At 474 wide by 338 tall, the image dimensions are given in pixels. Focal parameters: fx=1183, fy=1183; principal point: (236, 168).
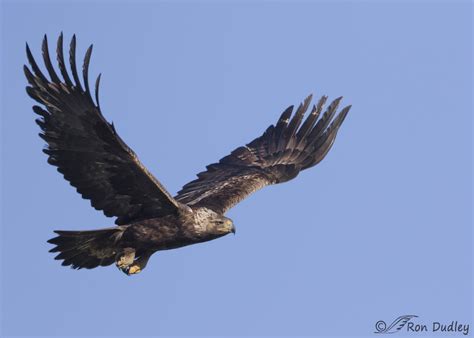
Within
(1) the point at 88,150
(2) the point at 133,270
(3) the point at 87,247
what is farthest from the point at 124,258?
(1) the point at 88,150

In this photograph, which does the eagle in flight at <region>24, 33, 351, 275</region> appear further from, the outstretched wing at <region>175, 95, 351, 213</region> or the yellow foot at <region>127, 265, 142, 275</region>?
the outstretched wing at <region>175, 95, 351, 213</region>

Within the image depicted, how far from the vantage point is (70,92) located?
13305 millimetres

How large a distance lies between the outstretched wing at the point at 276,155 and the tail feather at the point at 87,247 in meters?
2.11

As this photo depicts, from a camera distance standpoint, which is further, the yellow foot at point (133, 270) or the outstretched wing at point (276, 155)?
the outstretched wing at point (276, 155)

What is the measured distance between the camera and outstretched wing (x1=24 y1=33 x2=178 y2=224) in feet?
43.4

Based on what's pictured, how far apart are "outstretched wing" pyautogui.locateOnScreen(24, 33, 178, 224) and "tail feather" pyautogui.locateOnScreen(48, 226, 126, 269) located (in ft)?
0.93

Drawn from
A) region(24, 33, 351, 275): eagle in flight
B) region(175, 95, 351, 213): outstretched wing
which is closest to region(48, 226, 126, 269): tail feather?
region(24, 33, 351, 275): eagle in flight

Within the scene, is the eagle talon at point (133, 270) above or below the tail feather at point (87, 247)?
below

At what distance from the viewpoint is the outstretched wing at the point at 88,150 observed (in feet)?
43.4

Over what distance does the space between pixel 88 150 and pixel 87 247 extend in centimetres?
135

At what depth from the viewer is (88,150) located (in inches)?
536

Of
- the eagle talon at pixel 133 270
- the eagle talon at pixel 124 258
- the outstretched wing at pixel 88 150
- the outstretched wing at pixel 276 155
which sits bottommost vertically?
the eagle talon at pixel 133 270

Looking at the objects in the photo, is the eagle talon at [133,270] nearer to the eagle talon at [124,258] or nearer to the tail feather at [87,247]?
the eagle talon at [124,258]

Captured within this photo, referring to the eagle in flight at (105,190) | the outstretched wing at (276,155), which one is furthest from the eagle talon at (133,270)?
the outstretched wing at (276,155)
